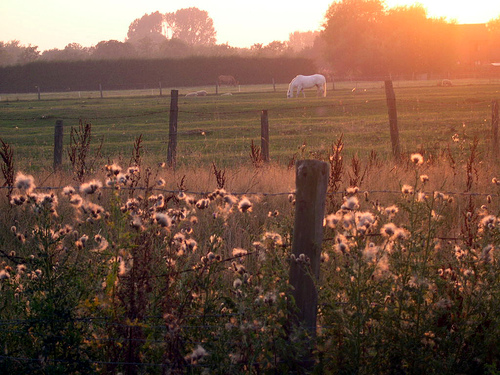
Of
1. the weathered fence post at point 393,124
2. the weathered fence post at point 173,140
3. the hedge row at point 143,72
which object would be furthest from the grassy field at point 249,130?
the hedge row at point 143,72

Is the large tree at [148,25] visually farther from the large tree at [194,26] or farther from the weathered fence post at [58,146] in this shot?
the weathered fence post at [58,146]

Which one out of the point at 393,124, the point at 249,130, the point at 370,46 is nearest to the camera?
the point at 393,124

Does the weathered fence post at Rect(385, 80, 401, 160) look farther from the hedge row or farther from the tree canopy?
the tree canopy

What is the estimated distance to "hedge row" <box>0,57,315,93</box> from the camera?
5941 centimetres

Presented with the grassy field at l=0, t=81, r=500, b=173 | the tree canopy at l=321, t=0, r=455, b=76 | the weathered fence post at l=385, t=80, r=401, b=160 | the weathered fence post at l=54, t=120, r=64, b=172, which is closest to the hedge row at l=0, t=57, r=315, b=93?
the tree canopy at l=321, t=0, r=455, b=76

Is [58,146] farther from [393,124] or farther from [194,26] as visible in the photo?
[194,26]

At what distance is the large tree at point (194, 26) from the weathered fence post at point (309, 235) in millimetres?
165603

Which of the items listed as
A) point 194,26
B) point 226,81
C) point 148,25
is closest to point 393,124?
point 226,81

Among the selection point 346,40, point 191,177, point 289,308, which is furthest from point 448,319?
point 346,40

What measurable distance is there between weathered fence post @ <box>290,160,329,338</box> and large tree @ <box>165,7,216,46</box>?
166 metres

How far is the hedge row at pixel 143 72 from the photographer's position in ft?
195

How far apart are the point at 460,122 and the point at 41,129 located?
1755cm

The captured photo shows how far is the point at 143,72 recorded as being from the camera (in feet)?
209

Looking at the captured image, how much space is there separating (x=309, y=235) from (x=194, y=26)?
170 metres
